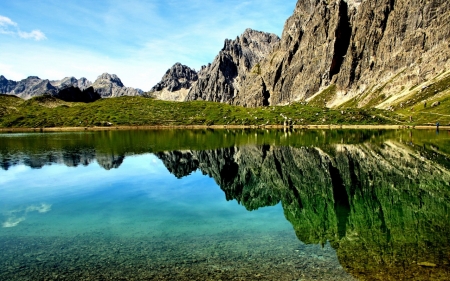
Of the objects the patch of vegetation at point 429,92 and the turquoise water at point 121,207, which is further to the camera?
the patch of vegetation at point 429,92

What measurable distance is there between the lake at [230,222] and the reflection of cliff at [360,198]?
4.8 inches

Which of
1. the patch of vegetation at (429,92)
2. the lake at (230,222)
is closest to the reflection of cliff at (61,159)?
the lake at (230,222)

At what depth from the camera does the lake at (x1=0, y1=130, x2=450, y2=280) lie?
1827 centimetres

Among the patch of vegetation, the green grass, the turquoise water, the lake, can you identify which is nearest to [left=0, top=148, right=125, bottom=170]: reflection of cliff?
the lake

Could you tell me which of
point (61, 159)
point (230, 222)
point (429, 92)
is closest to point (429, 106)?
point (429, 92)

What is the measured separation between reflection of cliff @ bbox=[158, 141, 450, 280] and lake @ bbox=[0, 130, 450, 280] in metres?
0.12

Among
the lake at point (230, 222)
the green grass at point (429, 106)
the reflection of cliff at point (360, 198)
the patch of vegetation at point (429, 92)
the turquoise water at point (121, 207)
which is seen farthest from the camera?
the patch of vegetation at point (429, 92)

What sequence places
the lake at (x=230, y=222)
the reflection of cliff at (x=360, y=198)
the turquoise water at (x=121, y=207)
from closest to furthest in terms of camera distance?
the lake at (x=230, y=222) → the reflection of cliff at (x=360, y=198) → the turquoise water at (x=121, y=207)

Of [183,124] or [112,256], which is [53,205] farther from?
[183,124]

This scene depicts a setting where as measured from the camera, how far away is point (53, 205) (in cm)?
3194

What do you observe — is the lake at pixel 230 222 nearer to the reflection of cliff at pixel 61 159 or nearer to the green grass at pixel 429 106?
the reflection of cliff at pixel 61 159

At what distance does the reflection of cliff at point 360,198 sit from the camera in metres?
19.4

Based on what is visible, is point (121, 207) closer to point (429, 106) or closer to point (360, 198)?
point (360, 198)

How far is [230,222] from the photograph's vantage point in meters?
26.7
